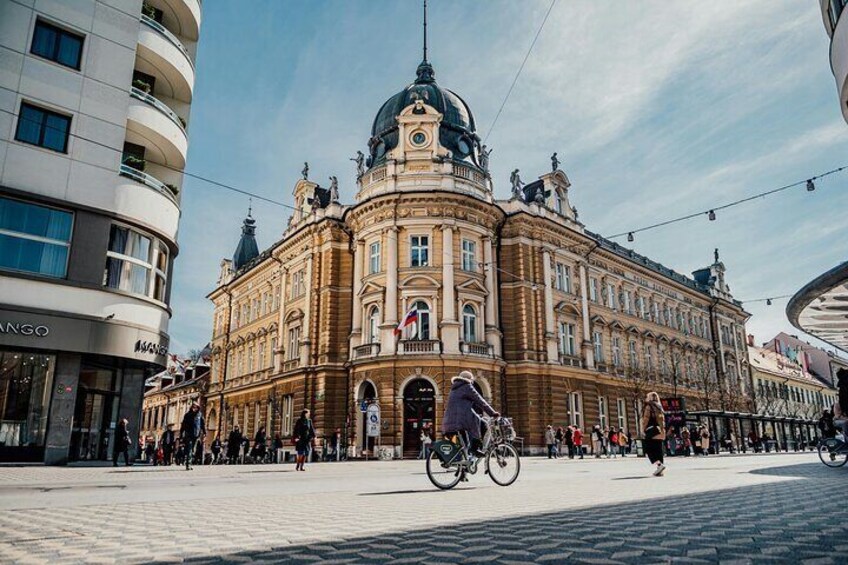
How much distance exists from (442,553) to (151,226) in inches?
739

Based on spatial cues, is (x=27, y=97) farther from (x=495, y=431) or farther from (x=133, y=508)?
(x=495, y=431)

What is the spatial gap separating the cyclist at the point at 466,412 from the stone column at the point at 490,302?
24854mm

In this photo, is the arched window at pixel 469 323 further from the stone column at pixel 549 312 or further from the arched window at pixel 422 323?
the stone column at pixel 549 312

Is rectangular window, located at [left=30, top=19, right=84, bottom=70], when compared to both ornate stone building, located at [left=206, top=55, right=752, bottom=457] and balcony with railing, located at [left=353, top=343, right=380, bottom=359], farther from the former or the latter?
balcony with railing, located at [left=353, top=343, right=380, bottom=359]

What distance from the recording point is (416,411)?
32.5m

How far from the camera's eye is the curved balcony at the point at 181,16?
74.2ft

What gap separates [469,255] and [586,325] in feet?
35.0

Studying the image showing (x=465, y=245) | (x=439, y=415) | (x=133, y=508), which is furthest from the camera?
(x=465, y=245)

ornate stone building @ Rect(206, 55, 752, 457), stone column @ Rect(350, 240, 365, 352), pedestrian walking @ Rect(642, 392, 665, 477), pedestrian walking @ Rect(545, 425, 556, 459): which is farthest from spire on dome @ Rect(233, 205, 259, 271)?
pedestrian walking @ Rect(642, 392, 665, 477)

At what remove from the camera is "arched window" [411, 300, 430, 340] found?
3350 cm

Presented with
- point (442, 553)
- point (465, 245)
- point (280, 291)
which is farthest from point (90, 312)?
point (280, 291)

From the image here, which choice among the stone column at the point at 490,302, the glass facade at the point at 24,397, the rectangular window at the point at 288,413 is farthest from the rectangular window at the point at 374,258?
the glass facade at the point at 24,397

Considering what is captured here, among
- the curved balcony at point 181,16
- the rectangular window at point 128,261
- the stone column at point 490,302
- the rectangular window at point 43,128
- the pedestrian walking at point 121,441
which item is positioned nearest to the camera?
the rectangular window at point 43,128

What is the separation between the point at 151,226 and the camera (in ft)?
65.4
